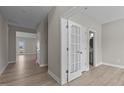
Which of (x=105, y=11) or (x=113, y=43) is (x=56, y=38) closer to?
(x=105, y=11)

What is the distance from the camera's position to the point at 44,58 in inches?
181

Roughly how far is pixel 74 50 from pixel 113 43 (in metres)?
2.86

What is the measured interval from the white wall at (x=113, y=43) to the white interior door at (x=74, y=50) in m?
2.45

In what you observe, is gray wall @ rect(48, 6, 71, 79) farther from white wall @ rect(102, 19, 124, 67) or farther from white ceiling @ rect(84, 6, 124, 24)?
white wall @ rect(102, 19, 124, 67)

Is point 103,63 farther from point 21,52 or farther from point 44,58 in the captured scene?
point 21,52

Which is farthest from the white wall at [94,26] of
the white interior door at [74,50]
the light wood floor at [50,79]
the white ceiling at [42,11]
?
the light wood floor at [50,79]

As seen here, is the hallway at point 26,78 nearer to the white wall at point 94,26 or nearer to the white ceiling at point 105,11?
the white wall at point 94,26

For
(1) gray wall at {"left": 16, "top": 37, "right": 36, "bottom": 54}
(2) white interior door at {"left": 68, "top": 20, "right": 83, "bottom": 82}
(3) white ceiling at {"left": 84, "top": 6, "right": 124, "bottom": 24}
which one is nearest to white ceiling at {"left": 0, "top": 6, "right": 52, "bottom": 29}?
(2) white interior door at {"left": 68, "top": 20, "right": 83, "bottom": 82}

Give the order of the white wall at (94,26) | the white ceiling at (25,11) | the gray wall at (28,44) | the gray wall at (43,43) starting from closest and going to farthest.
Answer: the white ceiling at (25,11)
the white wall at (94,26)
the gray wall at (43,43)
the gray wall at (28,44)

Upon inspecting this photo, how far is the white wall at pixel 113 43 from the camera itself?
416 cm

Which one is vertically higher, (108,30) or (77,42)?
(108,30)

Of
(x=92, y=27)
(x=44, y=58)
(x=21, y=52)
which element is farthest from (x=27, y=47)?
(x=92, y=27)

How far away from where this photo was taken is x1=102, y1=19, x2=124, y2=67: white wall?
416 cm
